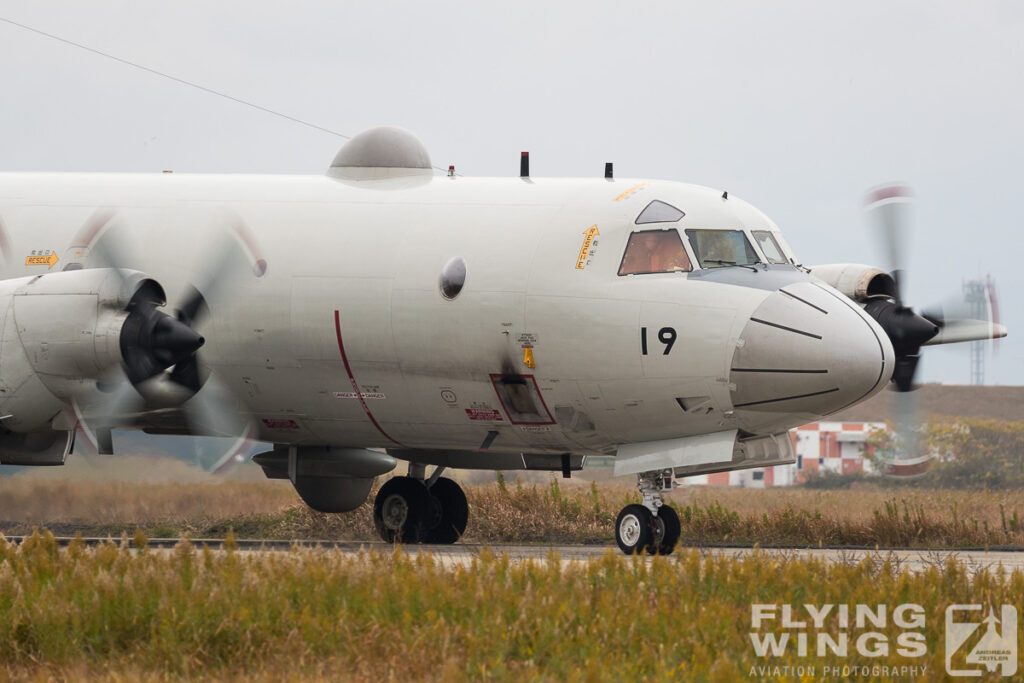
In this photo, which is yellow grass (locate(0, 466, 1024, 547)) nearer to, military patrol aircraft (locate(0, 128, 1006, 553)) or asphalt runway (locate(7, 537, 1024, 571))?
asphalt runway (locate(7, 537, 1024, 571))

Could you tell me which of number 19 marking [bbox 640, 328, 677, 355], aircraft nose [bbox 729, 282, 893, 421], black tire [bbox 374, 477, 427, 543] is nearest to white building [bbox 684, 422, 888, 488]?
black tire [bbox 374, 477, 427, 543]

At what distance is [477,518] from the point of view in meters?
24.9

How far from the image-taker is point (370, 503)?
2692 centimetres

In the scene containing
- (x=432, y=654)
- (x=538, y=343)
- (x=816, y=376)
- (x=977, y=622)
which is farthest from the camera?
(x=538, y=343)

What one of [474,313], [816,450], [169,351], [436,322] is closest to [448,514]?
[436,322]

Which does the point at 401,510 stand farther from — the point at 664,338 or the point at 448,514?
the point at 664,338

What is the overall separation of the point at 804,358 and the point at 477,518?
9640 mm

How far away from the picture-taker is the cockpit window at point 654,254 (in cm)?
1772

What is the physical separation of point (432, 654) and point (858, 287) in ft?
39.7

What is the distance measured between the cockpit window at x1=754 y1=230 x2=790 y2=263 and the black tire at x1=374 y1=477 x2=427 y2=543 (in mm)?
7041

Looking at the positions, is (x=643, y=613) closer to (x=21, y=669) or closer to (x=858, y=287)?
(x=21, y=669)

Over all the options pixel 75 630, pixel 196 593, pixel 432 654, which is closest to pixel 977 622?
pixel 432 654

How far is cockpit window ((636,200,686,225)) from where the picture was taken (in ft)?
59.5

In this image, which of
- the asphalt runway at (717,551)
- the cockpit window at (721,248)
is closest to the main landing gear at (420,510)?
the asphalt runway at (717,551)
